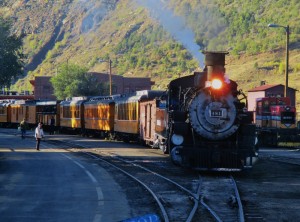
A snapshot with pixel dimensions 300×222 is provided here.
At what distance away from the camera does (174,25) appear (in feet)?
78.7

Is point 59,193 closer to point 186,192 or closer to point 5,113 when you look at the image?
point 186,192

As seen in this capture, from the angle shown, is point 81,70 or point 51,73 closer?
point 81,70

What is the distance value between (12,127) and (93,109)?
93.8 ft

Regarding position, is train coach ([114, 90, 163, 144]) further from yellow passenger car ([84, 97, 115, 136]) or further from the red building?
the red building

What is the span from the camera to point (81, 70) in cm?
10294

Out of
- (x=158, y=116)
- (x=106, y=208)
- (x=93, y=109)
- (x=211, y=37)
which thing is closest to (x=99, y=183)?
(x=106, y=208)

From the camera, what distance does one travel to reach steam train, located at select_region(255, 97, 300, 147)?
33.7 metres

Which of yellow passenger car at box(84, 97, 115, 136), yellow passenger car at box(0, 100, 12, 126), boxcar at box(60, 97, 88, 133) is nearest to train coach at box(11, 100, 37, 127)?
yellow passenger car at box(0, 100, 12, 126)

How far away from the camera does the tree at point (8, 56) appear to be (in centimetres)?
4647

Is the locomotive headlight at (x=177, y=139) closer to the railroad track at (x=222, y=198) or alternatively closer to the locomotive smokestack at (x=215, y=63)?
the railroad track at (x=222, y=198)

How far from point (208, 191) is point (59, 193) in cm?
377

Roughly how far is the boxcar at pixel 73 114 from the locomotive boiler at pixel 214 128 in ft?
95.6

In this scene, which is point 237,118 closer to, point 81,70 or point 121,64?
point 81,70

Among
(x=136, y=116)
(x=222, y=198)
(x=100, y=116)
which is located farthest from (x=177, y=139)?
(x=100, y=116)
